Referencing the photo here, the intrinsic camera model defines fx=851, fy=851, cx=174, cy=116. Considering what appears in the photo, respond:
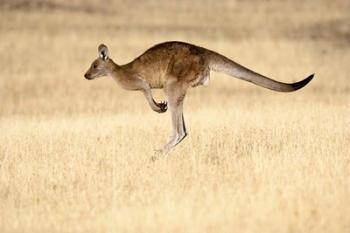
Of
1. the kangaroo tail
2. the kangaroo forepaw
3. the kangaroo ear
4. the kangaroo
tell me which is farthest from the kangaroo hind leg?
the kangaroo ear

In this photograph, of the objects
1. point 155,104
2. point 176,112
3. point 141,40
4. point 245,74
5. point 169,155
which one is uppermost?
point 141,40

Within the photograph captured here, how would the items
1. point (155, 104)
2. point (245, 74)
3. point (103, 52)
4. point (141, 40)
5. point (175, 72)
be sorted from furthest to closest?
point (141, 40) → point (103, 52) → point (155, 104) → point (175, 72) → point (245, 74)

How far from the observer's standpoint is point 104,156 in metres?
11.3

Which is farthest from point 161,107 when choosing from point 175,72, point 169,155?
point 169,155

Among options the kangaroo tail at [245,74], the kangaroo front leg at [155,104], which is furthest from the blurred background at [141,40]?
the kangaroo tail at [245,74]

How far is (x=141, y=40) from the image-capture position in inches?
1248

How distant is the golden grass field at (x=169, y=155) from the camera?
778cm

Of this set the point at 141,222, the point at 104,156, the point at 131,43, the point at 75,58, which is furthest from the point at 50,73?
the point at 141,222

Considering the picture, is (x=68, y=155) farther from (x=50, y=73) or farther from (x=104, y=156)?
(x=50, y=73)

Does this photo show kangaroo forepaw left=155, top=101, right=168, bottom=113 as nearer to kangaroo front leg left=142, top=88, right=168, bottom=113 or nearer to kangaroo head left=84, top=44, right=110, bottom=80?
kangaroo front leg left=142, top=88, right=168, bottom=113

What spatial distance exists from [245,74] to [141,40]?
21.3 meters

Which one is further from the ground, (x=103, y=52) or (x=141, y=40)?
(x=141, y=40)

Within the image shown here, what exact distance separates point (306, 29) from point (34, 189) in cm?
2705

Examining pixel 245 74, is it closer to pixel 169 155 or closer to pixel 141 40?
pixel 169 155
